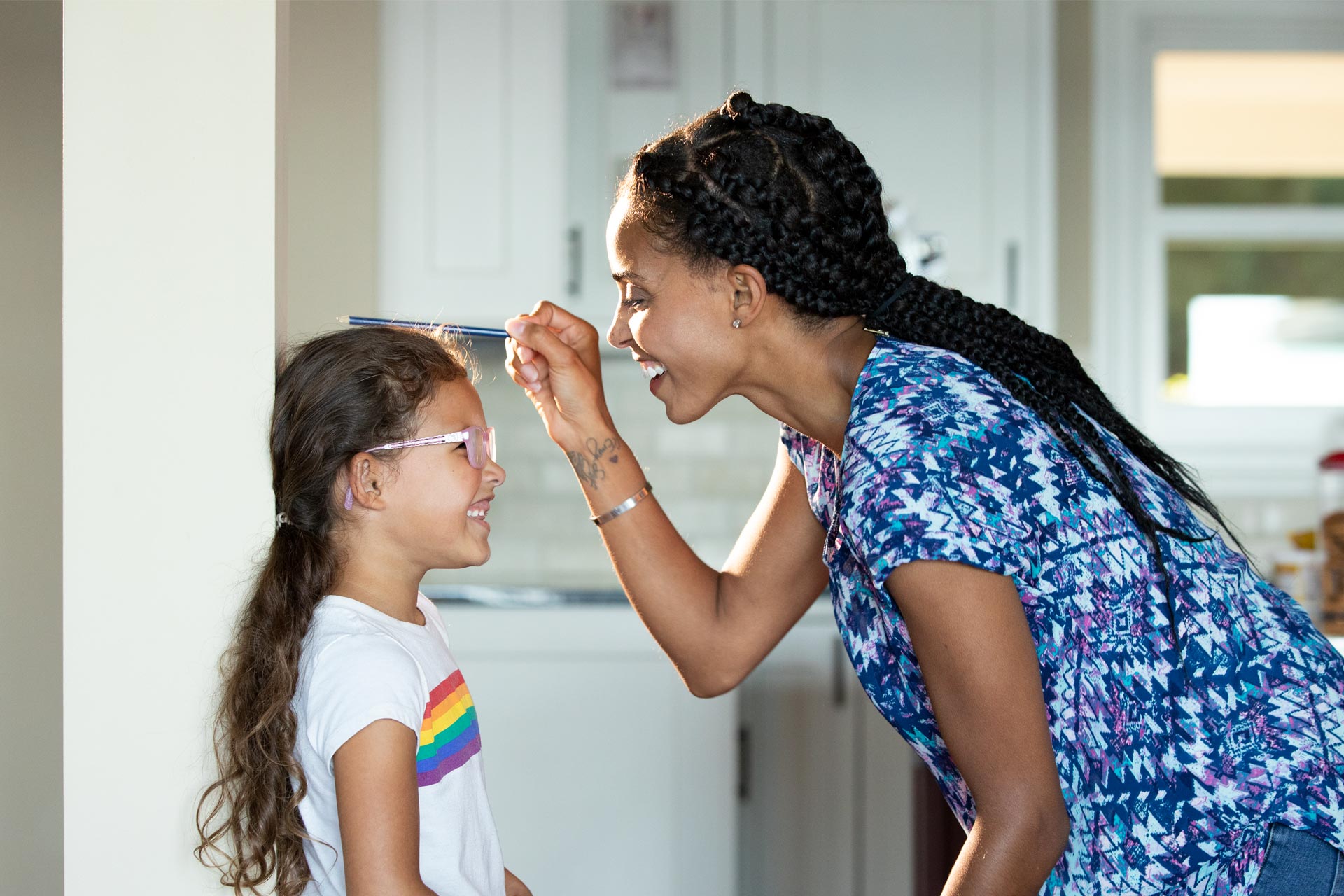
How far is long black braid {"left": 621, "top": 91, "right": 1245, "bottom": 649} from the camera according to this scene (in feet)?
3.70

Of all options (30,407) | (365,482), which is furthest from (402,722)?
(30,407)

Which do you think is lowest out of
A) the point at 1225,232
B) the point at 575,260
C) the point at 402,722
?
the point at 402,722

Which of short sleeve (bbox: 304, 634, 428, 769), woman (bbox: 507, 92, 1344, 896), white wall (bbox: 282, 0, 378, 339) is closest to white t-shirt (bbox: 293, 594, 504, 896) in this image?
short sleeve (bbox: 304, 634, 428, 769)

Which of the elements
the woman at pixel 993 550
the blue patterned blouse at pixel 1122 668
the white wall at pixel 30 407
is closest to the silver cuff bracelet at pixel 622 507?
the woman at pixel 993 550

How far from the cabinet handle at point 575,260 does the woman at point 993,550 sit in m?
1.69

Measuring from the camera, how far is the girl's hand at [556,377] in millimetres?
1317

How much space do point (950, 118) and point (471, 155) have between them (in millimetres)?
1238

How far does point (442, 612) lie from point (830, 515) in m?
1.51

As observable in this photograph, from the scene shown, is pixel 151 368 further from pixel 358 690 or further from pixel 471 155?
pixel 471 155

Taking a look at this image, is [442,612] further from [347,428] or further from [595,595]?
[347,428]

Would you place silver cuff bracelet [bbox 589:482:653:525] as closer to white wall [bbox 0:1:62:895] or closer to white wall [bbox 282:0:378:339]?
white wall [bbox 0:1:62:895]

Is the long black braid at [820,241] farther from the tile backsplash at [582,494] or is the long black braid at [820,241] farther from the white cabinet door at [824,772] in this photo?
the tile backsplash at [582,494]

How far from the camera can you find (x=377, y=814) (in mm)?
987

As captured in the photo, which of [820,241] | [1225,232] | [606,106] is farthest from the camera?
[1225,232]
